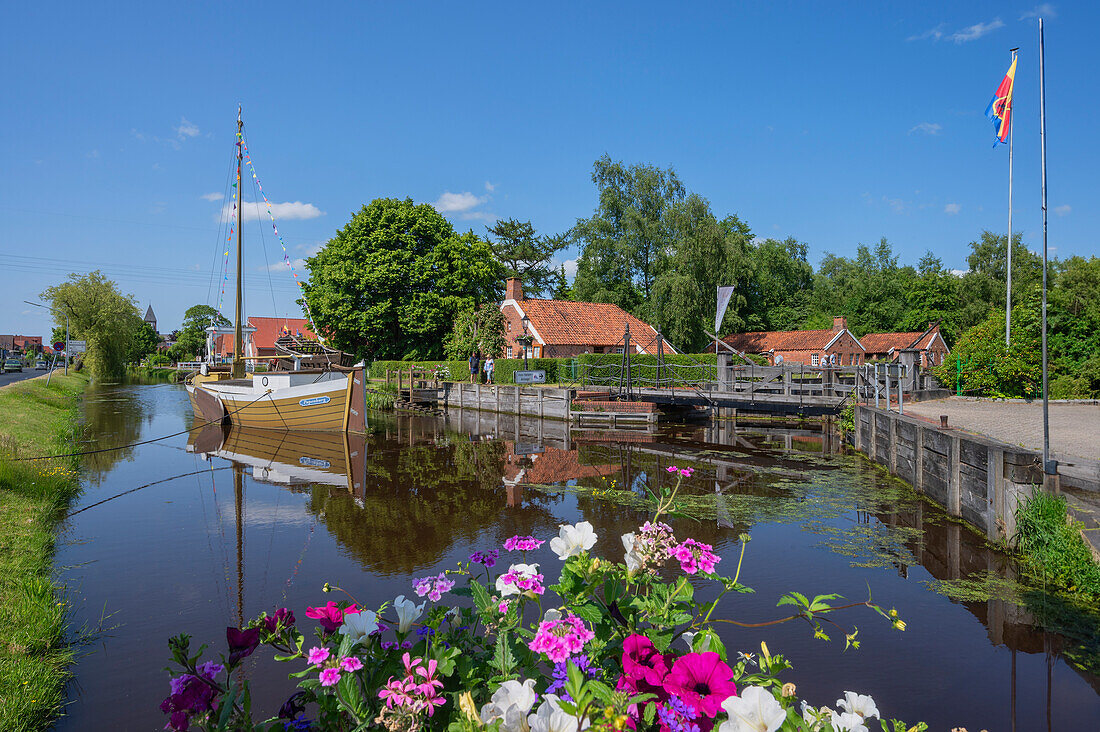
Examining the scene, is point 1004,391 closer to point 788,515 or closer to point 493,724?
point 788,515

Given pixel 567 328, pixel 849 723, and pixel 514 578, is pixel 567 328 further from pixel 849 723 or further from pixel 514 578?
pixel 849 723

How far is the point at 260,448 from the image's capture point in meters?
18.3

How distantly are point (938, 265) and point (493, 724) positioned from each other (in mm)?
84875

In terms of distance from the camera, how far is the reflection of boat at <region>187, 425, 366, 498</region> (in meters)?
14.0

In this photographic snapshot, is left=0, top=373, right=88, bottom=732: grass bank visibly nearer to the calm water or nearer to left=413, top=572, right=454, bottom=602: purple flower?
the calm water

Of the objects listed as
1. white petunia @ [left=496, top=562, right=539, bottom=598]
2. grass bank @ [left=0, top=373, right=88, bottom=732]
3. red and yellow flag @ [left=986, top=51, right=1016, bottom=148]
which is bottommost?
grass bank @ [left=0, top=373, right=88, bottom=732]

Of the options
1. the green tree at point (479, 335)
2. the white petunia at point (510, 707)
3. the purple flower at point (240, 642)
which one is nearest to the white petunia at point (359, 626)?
the purple flower at point (240, 642)

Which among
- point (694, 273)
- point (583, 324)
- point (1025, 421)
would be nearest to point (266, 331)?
point (583, 324)

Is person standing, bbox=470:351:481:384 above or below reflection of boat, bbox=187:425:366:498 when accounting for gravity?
above

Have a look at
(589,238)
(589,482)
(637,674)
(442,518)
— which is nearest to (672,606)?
(637,674)

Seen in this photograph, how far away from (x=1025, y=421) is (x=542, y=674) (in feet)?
53.4

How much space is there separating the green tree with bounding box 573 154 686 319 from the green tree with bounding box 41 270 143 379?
39099mm

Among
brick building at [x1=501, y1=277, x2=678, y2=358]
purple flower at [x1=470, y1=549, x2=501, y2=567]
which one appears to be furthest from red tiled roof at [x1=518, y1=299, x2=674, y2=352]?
purple flower at [x1=470, y1=549, x2=501, y2=567]

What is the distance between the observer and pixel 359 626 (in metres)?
2.00
